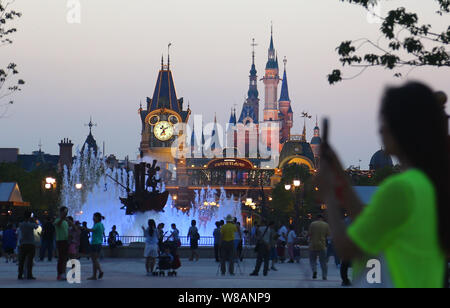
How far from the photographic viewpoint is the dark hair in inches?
116

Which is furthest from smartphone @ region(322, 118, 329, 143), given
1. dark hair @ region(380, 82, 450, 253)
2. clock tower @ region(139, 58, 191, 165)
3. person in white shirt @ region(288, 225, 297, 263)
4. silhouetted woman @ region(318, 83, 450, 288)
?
clock tower @ region(139, 58, 191, 165)

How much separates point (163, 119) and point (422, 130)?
17583 centimetres

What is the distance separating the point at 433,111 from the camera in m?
3.00

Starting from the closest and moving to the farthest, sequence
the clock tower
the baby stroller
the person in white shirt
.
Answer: the baby stroller, the person in white shirt, the clock tower

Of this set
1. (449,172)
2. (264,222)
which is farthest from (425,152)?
(264,222)

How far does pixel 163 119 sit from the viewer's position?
7013 inches

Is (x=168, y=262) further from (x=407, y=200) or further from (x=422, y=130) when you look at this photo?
(x=407, y=200)

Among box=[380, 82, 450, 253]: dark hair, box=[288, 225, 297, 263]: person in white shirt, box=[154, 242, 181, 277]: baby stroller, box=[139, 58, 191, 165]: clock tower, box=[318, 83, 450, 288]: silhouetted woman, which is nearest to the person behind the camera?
→ box=[318, 83, 450, 288]: silhouetted woman

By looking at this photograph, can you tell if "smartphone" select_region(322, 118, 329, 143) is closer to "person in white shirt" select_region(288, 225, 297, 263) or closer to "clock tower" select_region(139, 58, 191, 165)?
"person in white shirt" select_region(288, 225, 297, 263)

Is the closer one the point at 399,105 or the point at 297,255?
the point at 399,105

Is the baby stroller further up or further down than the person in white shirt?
further down
